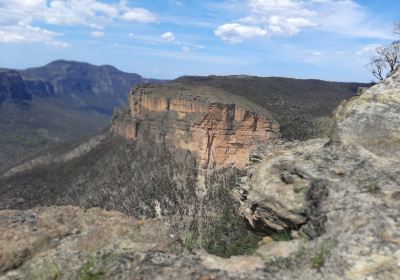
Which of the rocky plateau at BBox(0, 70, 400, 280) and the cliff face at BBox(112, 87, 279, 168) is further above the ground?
the rocky plateau at BBox(0, 70, 400, 280)

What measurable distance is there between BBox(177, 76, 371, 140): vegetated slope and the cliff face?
4552mm

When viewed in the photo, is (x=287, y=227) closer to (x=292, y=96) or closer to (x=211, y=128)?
(x=211, y=128)

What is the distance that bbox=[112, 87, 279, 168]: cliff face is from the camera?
73000mm

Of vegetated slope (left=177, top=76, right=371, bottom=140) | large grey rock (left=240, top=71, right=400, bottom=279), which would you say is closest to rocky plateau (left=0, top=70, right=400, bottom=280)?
large grey rock (left=240, top=71, right=400, bottom=279)

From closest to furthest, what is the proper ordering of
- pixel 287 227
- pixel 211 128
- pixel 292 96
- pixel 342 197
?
1. pixel 342 197
2. pixel 287 227
3. pixel 211 128
4. pixel 292 96

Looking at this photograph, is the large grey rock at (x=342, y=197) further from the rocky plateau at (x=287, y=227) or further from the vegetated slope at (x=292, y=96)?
the vegetated slope at (x=292, y=96)

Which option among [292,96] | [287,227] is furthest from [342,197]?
[292,96]

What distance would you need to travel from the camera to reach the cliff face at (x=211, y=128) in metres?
73.0

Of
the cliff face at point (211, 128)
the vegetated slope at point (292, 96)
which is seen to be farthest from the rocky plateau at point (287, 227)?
the cliff face at point (211, 128)

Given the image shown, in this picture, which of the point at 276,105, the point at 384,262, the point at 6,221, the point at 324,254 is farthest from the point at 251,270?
the point at 276,105

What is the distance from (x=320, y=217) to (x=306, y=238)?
1.67ft

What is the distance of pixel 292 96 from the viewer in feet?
324

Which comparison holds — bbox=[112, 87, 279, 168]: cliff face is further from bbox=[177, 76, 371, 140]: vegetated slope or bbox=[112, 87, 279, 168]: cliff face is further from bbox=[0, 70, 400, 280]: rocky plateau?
bbox=[0, 70, 400, 280]: rocky plateau

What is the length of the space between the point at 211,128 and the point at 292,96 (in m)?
28.8
